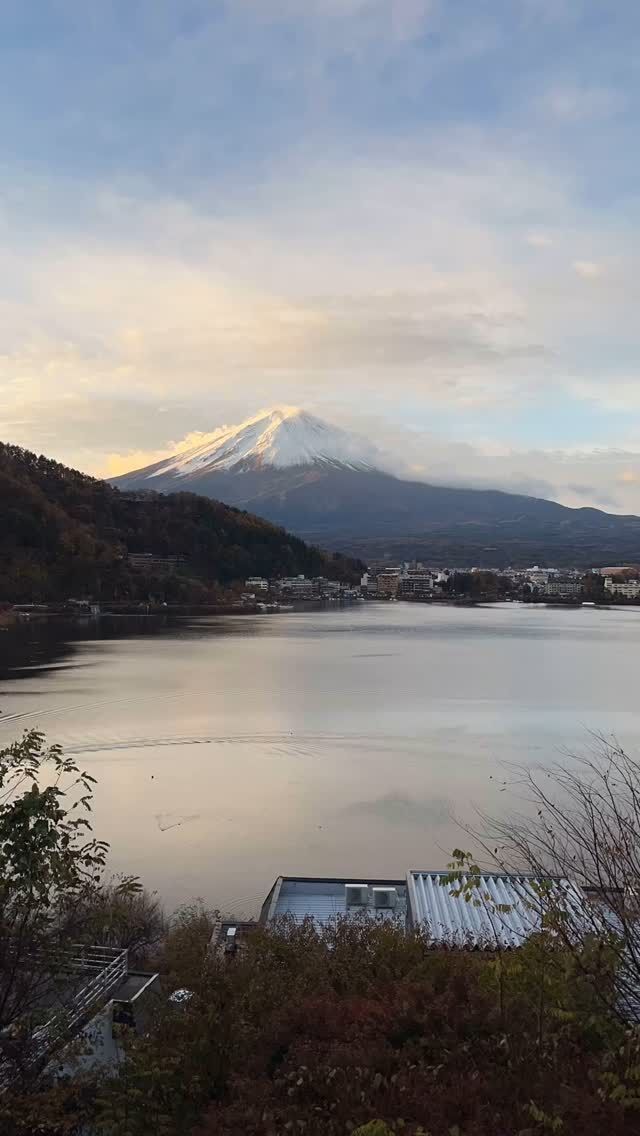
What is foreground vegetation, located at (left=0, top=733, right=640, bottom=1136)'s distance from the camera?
105 centimetres

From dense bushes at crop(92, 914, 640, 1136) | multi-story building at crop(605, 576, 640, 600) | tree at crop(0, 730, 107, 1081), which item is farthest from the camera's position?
multi-story building at crop(605, 576, 640, 600)

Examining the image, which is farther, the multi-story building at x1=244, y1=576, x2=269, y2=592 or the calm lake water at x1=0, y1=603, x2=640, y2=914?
the multi-story building at x1=244, y1=576, x2=269, y2=592

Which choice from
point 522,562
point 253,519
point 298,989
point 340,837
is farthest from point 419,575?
point 298,989

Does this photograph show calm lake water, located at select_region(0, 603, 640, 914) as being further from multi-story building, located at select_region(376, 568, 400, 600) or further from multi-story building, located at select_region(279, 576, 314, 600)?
multi-story building, located at select_region(376, 568, 400, 600)

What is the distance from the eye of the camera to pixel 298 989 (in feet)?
5.57

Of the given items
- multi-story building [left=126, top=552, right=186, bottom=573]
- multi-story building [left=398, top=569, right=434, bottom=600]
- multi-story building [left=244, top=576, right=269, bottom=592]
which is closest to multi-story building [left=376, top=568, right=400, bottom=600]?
multi-story building [left=398, top=569, right=434, bottom=600]

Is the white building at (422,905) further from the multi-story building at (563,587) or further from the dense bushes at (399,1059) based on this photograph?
the multi-story building at (563,587)

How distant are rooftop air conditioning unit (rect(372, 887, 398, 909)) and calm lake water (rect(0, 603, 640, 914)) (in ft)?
2.22

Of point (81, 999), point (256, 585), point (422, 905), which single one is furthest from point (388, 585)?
point (81, 999)

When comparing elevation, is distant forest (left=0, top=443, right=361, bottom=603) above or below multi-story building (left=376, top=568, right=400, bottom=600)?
above

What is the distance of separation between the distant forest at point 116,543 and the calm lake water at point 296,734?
9306 mm

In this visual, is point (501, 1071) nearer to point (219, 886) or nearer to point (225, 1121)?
point (225, 1121)

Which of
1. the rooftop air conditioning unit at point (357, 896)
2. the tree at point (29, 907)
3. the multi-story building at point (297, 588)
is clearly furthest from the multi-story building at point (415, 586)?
the tree at point (29, 907)

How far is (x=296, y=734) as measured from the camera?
6957 mm
